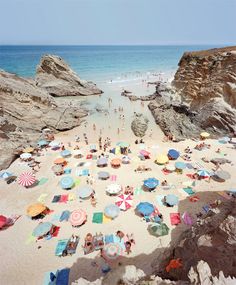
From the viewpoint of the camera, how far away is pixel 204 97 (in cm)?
2867

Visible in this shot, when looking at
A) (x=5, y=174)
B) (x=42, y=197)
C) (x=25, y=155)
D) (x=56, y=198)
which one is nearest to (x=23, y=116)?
(x=25, y=155)

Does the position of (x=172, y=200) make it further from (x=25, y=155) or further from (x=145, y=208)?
(x=25, y=155)

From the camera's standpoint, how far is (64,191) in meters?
18.0

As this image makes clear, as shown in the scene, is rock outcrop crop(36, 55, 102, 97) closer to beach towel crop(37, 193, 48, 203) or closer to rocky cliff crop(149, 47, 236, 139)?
rocky cliff crop(149, 47, 236, 139)

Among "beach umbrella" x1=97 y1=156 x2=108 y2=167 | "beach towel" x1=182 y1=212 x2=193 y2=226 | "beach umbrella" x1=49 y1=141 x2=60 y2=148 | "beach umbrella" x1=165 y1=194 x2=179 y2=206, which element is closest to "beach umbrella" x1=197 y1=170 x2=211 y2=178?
"beach umbrella" x1=165 y1=194 x2=179 y2=206

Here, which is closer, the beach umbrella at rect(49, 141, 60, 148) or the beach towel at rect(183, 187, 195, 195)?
the beach towel at rect(183, 187, 195, 195)

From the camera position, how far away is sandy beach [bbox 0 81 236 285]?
39.3 feet

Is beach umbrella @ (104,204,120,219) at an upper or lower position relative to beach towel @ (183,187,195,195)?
upper

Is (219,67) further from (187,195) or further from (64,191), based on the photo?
(64,191)

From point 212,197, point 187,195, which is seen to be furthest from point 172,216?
point 212,197

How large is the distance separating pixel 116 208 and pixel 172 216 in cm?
389

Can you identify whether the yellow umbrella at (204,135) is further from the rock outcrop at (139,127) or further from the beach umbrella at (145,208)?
the beach umbrella at (145,208)

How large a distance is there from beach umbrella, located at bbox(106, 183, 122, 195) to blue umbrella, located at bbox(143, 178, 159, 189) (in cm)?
216

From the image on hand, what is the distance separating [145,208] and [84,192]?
4.86 m
